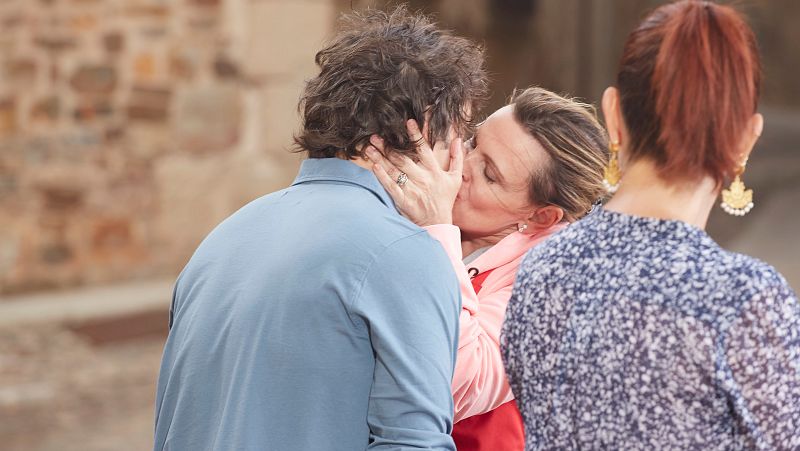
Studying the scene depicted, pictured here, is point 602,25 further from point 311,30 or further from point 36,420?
point 36,420

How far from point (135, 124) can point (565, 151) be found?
12.8 ft

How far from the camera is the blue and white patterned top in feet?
3.64

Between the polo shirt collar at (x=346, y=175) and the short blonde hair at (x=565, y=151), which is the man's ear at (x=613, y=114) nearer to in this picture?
the polo shirt collar at (x=346, y=175)

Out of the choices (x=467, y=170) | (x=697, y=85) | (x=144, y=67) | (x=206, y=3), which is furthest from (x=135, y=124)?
(x=697, y=85)

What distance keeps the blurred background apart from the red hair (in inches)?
145

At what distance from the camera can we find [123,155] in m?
5.30

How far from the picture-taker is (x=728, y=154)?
115cm

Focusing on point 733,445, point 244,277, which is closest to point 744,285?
point 733,445

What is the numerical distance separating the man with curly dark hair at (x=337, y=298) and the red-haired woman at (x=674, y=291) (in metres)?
0.18

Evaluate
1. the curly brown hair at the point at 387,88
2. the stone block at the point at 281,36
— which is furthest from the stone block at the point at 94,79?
the curly brown hair at the point at 387,88

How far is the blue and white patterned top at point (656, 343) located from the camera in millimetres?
1109

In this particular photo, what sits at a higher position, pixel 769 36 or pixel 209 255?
pixel 209 255

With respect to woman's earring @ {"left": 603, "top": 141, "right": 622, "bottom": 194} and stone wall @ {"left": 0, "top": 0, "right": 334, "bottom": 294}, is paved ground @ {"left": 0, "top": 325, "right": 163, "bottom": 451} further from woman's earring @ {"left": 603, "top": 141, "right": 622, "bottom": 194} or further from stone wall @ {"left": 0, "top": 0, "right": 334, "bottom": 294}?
woman's earring @ {"left": 603, "top": 141, "right": 622, "bottom": 194}

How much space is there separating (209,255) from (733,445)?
0.73m
